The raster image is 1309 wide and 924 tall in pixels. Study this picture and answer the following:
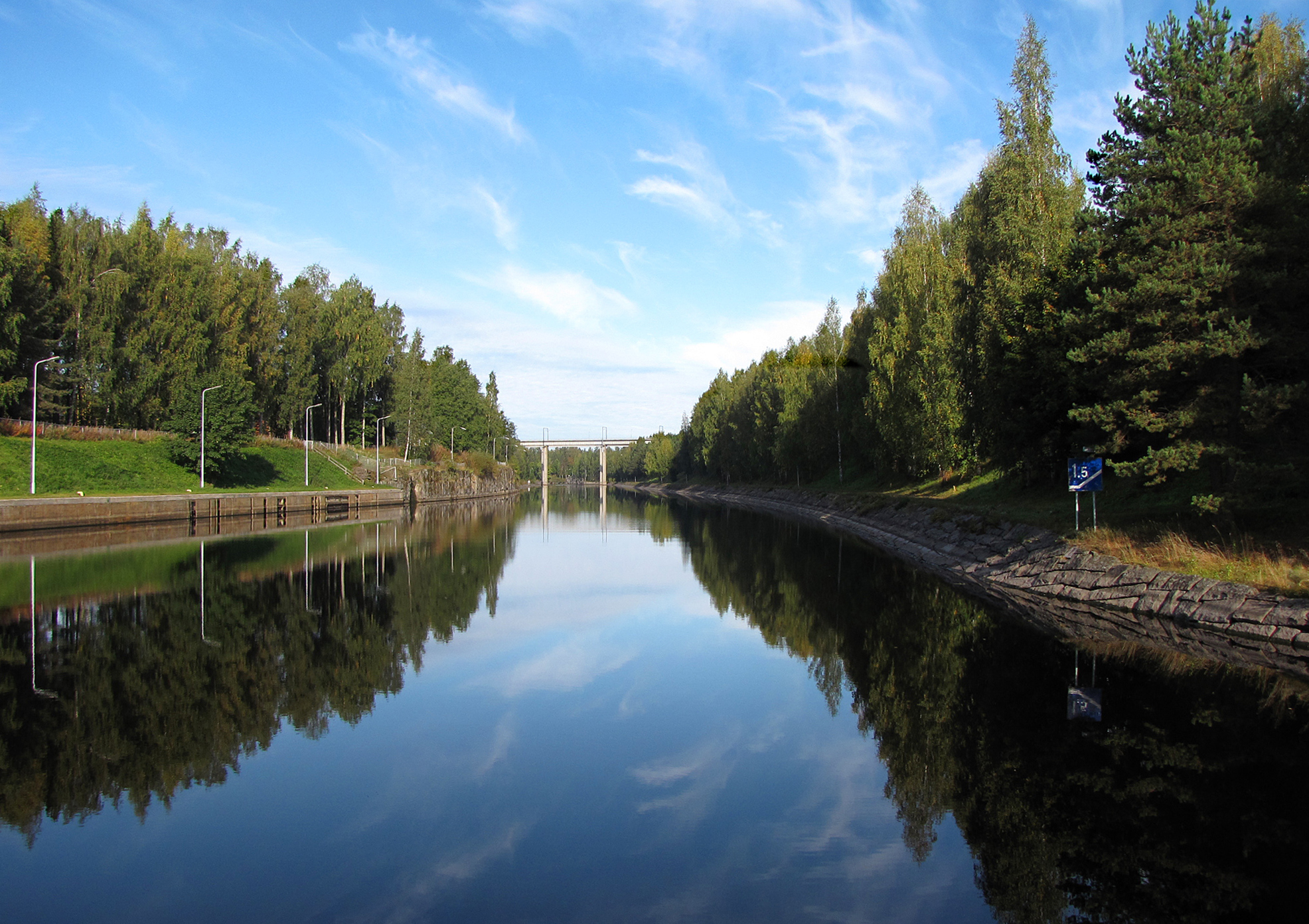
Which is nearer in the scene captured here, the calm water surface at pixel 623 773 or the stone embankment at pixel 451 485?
the calm water surface at pixel 623 773

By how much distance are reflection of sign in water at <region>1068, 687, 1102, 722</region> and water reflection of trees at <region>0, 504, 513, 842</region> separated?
8.81 metres

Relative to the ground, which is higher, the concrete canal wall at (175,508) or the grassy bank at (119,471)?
the grassy bank at (119,471)

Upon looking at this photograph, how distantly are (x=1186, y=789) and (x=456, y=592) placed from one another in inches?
656

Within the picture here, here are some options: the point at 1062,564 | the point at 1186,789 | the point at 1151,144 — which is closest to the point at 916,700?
the point at 1186,789

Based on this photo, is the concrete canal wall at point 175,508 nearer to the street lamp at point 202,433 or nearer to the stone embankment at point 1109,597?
the street lamp at point 202,433

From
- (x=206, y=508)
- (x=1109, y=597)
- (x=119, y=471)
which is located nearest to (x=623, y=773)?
(x=1109, y=597)

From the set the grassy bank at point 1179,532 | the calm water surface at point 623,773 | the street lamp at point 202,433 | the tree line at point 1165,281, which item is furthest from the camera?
the street lamp at point 202,433

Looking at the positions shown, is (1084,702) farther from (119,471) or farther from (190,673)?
(119,471)

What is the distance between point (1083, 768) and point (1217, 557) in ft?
34.6

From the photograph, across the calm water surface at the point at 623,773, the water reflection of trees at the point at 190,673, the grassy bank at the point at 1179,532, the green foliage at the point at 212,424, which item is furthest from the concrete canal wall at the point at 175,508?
the grassy bank at the point at 1179,532

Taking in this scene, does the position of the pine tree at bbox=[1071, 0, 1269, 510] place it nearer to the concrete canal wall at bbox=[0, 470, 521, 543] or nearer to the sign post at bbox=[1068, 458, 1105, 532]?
the sign post at bbox=[1068, 458, 1105, 532]

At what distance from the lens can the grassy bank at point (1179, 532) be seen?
15.1 m

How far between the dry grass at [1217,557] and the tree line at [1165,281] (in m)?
0.94

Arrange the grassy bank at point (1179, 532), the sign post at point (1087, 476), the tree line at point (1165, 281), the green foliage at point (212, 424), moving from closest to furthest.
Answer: the grassy bank at point (1179, 532) → the tree line at point (1165, 281) → the sign post at point (1087, 476) → the green foliage at point (212, 424)
